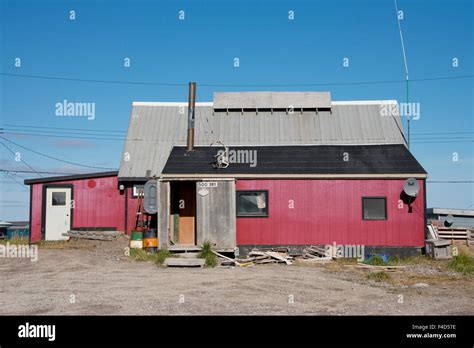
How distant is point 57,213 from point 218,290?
1430 cm

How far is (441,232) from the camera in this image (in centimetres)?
2561

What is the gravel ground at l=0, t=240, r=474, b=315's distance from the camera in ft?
35.3

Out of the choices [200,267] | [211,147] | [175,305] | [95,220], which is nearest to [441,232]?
[211,147]

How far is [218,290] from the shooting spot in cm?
1309

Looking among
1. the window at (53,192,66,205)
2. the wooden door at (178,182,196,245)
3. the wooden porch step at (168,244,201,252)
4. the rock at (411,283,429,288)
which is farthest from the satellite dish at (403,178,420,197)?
the window at (53,192,66,205)

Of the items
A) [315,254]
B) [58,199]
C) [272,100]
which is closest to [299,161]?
[315,254]

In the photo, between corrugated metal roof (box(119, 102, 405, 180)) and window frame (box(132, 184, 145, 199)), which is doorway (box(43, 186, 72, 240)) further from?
corrugated metal roof (box(119, 102, 405, 180))

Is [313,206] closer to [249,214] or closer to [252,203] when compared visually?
[252,203]

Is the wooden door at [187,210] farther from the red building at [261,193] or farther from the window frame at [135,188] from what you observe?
the window frame at [135,188]

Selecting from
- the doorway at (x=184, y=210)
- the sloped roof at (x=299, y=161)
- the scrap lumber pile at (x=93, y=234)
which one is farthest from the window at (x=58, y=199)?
the doorway at (x=184, y=210)

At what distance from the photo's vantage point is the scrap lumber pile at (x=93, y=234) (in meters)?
24.4

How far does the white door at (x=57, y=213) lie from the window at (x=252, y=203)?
893cm

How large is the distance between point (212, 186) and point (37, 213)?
9407 millimetres
